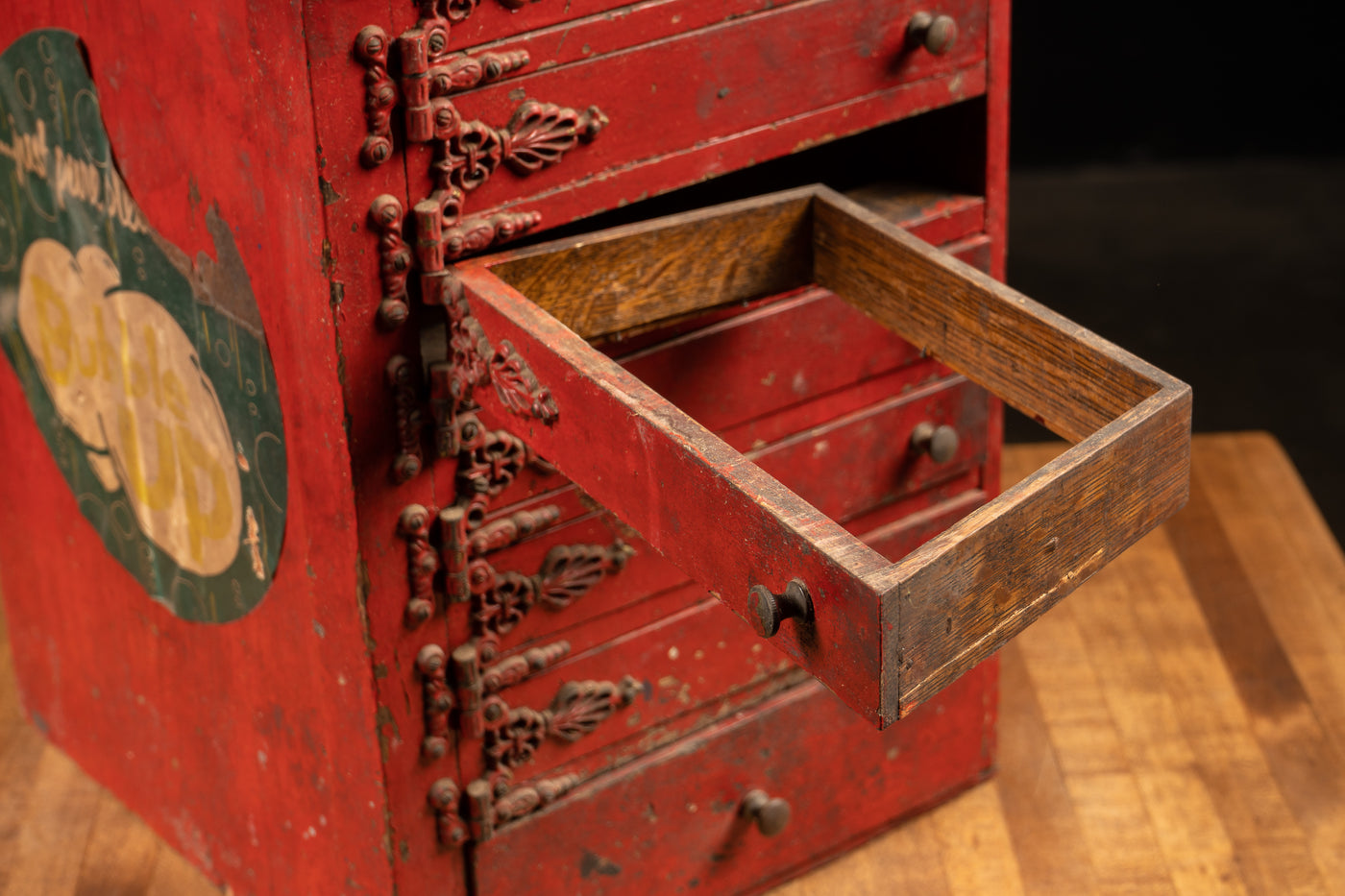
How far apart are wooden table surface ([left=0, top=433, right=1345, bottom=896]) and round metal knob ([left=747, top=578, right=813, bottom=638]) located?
97cm

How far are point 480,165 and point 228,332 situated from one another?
337 mm

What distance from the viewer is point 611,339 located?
6.39 feet

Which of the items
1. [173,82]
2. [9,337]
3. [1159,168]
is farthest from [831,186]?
[1159,168]

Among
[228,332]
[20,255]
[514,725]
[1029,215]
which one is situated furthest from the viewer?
[1029,215]

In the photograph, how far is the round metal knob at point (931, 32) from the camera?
2.03 meters

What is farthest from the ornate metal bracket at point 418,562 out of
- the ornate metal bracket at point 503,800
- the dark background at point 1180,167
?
the dark background at point 1180,167

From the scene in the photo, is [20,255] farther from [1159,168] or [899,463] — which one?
[1159,168]

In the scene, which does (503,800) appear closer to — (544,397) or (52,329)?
(544,397)

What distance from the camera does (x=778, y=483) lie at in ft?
4.94

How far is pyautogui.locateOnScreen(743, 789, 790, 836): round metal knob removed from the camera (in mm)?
2252

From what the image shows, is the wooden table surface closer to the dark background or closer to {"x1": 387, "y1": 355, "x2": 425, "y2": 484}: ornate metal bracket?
{"x1": 387, "y1": 355, "x2": 425, "y2": 484}: ornate metal bracket

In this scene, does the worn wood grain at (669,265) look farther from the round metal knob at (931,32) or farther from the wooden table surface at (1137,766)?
the wooden table surface at (1137,766)

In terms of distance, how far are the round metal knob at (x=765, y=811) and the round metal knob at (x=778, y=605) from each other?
788 mm

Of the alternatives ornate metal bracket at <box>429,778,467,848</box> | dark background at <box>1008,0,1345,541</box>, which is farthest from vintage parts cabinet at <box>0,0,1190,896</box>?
dark background at <box>1008,0,1345,541</box>
